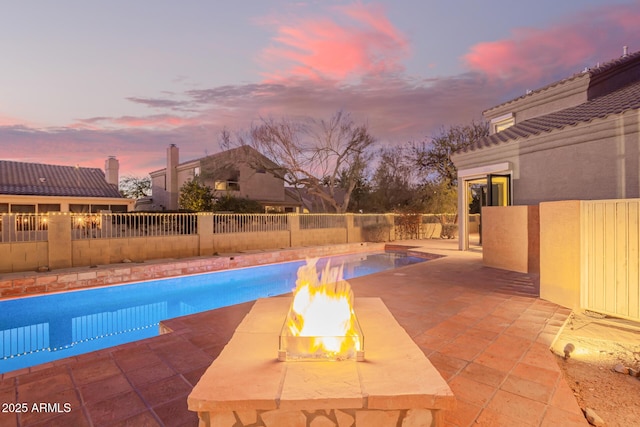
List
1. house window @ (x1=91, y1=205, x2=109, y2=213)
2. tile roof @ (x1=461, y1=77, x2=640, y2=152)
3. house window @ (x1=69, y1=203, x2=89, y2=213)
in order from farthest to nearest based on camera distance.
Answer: house window @ (x1=91, y1=205, x2=109, y2=213)
house window @ (x1=69, y1=203, x2=89, y2=213)
tile roof @ (x1=461, y1=77, x2=640, y2=152)

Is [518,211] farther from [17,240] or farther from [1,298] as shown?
[17,240]

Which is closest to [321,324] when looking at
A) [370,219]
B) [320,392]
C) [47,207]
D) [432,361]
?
[320,392]

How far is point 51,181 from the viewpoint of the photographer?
20453mm

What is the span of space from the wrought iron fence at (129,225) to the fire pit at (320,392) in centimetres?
1057

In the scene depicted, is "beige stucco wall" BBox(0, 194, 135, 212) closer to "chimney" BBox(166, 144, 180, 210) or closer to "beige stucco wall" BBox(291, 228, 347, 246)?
"chimney" BBox(166, 144, 180, 210)

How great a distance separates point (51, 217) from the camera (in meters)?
9.45

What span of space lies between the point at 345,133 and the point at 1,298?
18.7 metres

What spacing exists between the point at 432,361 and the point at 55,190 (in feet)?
80.9

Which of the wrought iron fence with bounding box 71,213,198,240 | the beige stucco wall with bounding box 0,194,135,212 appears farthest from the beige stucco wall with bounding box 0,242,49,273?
the beige stucco wall with bounding box 0,194,135,212

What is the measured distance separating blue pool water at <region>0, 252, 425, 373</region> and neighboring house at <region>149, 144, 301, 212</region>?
42.8ft

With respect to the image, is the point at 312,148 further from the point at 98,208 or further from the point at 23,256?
the point at 23,256

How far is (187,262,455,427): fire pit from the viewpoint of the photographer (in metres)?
1.69

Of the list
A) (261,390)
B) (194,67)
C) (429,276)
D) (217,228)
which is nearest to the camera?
(261,390)

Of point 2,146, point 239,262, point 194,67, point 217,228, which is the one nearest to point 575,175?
point 239,262
